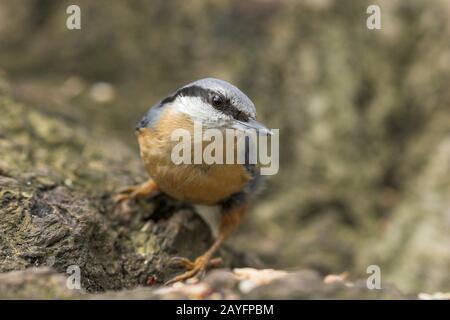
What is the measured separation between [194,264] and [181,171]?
2.15ft

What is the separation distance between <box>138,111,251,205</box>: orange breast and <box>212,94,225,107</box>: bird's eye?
212 millimetres

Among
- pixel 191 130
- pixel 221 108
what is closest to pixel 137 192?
pixel 191 130

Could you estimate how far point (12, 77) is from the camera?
7.40 meters

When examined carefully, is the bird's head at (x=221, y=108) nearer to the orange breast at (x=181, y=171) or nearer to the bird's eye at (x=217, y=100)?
the bird's eye at (x=217, y=100)

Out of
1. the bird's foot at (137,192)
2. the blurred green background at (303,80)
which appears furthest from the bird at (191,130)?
the blurred green background at (303,80)

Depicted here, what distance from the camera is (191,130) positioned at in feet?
12.8

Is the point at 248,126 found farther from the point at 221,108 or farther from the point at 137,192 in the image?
the point at 137,192

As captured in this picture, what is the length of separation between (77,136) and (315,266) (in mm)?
2809

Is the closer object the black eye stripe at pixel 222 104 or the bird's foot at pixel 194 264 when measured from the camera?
the black eye stripe at pixel 222 104

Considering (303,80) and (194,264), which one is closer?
(194,264)

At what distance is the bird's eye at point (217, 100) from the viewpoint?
3836mm
